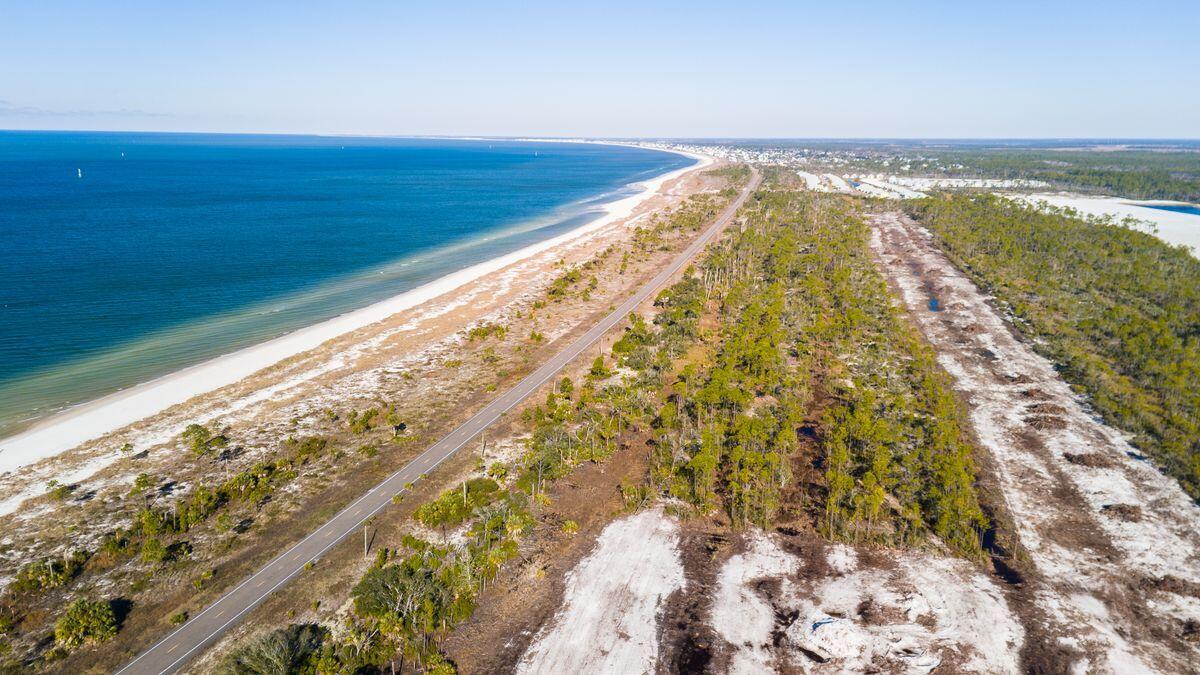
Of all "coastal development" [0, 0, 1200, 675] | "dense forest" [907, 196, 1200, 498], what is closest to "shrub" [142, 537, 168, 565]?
"coastal development" [0, 0, 1200, 675]

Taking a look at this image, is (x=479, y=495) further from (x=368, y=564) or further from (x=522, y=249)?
(x=522, y=249)

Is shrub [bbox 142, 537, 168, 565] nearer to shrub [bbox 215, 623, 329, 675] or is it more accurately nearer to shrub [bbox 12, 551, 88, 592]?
shrub [bbox 12, 551, 88, 592]

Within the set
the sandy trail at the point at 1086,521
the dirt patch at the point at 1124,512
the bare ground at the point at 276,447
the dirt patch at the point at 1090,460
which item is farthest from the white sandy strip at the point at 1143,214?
the bare ground at the point at 276,447

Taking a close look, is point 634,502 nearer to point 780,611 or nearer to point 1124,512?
point 780,611

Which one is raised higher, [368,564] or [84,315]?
[84,315]

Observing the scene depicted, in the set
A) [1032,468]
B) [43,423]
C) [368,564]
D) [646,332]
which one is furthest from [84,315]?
[1032,468]

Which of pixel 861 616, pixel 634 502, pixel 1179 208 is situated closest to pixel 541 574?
pixel 634 502
